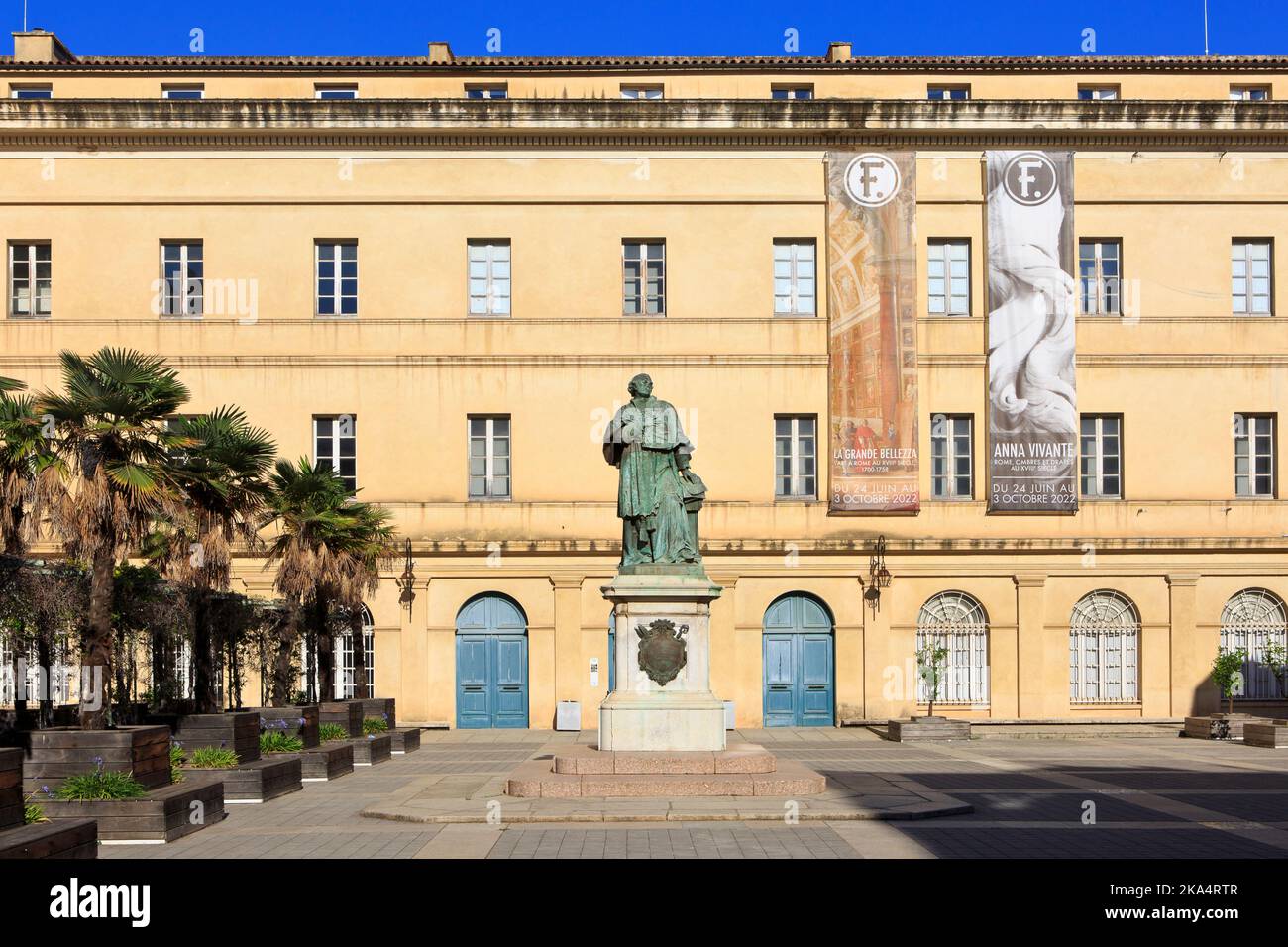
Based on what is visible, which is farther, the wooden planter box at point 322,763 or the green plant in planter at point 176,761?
the wooden planter box at point 322,763

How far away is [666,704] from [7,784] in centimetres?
883

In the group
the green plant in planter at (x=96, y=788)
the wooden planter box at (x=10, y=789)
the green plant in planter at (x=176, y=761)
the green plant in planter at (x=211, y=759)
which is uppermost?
the wooden planter box at (x=10, y=789)

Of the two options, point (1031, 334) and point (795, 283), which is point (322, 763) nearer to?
point (795, 283)

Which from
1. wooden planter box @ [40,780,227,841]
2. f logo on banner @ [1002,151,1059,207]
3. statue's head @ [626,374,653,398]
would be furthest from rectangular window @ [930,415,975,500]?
wooden planter box @ [40,780,227,841]

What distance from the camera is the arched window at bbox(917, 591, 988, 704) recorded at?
36688 mm

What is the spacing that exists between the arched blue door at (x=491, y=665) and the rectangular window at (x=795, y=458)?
717 cm

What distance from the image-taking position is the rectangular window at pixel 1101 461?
37281 mm

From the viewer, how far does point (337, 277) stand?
3744 centimetres

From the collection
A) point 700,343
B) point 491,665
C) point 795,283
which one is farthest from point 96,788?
point 795,283

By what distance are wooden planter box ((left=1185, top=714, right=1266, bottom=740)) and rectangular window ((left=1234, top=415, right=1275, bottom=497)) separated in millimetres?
5895

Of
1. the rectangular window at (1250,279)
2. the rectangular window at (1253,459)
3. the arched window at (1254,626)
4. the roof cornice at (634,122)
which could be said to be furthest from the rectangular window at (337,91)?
the arched window at (1254,626)

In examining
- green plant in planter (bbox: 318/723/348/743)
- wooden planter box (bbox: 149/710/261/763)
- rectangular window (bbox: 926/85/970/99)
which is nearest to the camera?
wooden planter box (bbox: 149/710/261/763)

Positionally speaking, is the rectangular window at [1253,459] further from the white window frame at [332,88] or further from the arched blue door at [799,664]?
the white window frame at [332,88]

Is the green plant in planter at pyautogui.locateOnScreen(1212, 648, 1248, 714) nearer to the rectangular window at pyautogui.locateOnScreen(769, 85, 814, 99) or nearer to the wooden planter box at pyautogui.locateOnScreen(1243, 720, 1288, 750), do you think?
the wooden planter box at pyautogui.locateOnScreen(1243, 720, 1288, 750)
